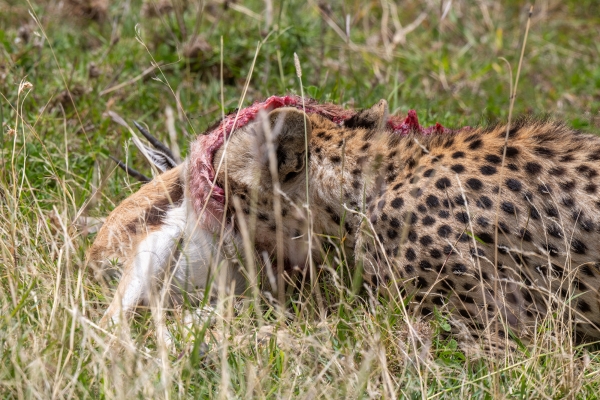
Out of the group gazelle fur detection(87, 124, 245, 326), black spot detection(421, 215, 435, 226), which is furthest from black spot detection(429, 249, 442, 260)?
gazelle fur detection(87, 124, 245, 326)

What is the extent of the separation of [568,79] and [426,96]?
138 cm

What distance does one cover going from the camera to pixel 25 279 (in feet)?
10.5

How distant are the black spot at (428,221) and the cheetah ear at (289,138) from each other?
0.55 m

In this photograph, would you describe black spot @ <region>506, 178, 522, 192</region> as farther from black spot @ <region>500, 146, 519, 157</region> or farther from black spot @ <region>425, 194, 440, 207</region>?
black spot @ <region>425, 194, 440, 207</region>

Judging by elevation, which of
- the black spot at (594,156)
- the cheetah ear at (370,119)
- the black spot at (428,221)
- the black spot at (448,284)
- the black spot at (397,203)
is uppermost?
the cheetah ear at (370,119)

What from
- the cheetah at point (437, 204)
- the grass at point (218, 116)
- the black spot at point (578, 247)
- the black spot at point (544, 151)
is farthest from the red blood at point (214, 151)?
the black spot at point (578, 247)

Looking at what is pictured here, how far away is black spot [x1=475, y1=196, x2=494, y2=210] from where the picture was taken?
318 cm

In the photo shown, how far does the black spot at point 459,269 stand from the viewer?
10.2 feet

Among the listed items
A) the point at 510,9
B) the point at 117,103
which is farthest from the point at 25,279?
the point at 510,9

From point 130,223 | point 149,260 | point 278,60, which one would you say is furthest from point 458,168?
point 278,60

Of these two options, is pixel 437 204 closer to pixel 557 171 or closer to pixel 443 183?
pixel 443 183

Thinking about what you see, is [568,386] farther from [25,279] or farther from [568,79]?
[568,79]

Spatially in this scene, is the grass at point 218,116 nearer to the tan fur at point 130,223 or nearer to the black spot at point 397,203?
the tan fur at point 130,223

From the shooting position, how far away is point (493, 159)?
10.8 ft
